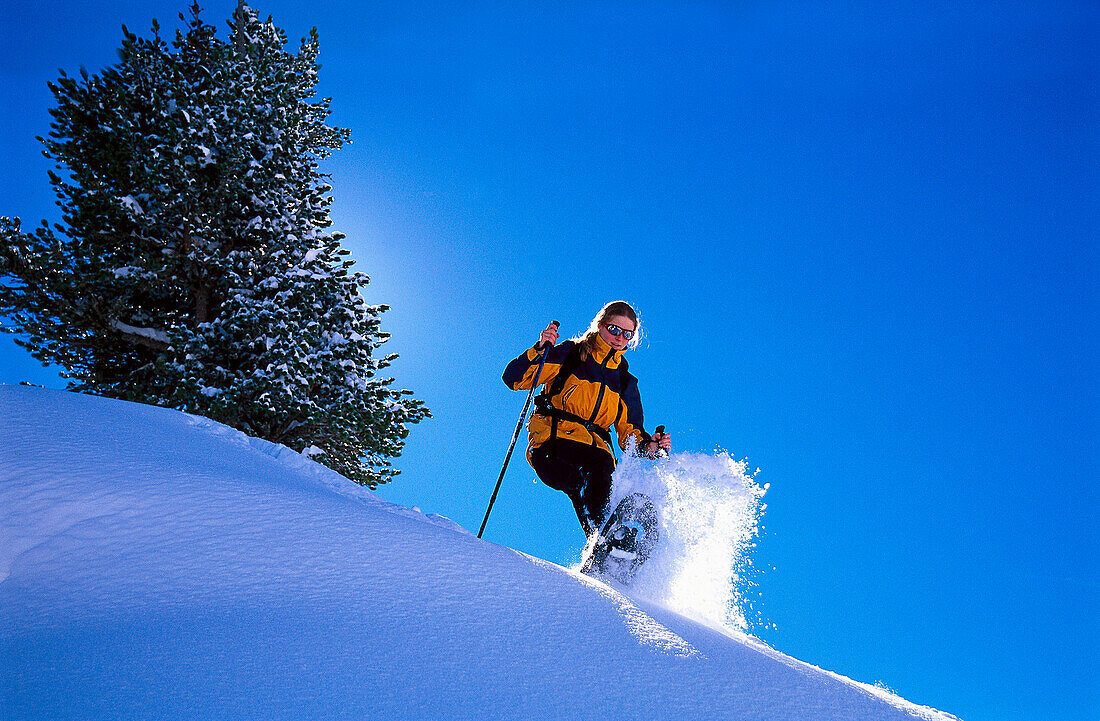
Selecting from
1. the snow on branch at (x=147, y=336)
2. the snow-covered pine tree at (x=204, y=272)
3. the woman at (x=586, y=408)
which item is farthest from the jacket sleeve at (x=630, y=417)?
the snow on branch at (x=147, y=336)

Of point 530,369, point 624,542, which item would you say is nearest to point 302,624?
A: point 624,542

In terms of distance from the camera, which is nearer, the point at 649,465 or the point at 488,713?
the point at 488,713

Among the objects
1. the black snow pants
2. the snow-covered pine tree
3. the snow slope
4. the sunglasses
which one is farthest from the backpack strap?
the snow-covered pine tree

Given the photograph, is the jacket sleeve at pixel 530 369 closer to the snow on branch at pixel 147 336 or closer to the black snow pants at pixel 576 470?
the black snow pants at pixel 576 470

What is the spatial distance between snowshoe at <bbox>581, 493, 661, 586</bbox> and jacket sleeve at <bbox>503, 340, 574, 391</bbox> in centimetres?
128

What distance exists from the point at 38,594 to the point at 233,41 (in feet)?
47.0

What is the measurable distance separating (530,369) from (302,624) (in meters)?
3.58

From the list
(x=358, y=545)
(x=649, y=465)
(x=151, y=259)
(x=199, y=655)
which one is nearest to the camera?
(x=199, y=655)

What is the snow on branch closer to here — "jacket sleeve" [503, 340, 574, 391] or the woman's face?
"jacket sleeve" [503, 340, 574, 391]

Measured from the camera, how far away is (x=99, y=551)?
189 cm

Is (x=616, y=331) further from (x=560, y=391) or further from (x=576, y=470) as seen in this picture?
(x=576, y=470)

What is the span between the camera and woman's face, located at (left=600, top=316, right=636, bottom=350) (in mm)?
5004

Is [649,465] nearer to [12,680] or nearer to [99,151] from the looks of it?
[12,680]

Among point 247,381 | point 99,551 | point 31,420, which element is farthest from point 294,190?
point 99,551
